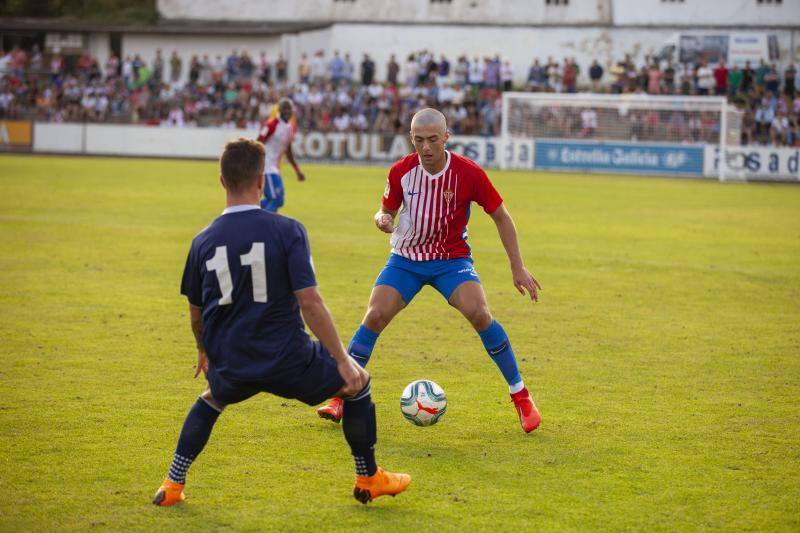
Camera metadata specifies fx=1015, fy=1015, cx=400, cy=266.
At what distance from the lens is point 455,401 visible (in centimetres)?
791

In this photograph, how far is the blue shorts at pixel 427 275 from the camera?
734 centimetres

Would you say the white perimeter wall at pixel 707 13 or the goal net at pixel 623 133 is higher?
the white perimeter wall at pixel 707 13

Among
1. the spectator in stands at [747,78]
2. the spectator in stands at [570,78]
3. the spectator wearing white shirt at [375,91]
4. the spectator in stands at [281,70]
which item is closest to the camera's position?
the spectator in stands at [747,78]

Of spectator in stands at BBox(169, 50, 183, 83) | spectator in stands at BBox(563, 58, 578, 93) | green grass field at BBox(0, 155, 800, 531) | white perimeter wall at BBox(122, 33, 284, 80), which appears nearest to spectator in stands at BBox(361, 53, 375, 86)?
white perimeter wall at BBox(122, 33, 284, 80)

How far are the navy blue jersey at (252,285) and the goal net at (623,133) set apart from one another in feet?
106

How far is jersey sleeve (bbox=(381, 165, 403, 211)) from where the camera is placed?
292 inches

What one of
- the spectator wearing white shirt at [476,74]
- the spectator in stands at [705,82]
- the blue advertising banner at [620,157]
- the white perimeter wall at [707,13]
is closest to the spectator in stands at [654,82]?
the spectator in stands at [705,82]

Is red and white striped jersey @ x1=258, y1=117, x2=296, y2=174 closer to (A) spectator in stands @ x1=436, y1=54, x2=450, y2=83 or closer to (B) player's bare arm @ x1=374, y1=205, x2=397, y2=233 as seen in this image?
(B) player's bare arm @ x1=374, y1=205, x2=397, y2=233

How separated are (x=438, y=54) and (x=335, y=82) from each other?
9.01 m

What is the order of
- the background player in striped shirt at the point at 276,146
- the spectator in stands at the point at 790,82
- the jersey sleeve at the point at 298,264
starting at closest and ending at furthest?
the jersey sleeve at the point at 298,264 < the background player in striped shirt at the point at 276,146 < the spectator in stands at the point at 790,82

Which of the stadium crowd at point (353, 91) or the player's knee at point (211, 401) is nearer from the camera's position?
the player's knee at point (211, 401)

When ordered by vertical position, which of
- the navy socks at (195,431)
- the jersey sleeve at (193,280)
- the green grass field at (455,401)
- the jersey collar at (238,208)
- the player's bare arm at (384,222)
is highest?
the jersey collar at (238,208)

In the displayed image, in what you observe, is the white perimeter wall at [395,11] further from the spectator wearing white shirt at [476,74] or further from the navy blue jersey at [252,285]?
the navy blue jersey at [252,285]

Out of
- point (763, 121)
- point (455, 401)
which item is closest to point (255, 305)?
point (455, 401)
